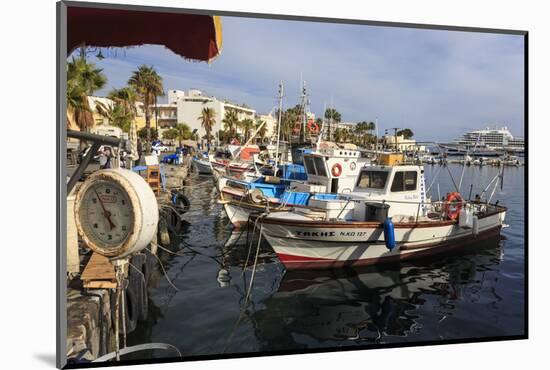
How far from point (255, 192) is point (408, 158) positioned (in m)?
4.75

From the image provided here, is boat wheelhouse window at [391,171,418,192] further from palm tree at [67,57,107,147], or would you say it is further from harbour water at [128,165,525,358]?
palm tree at [67,57,107,147]

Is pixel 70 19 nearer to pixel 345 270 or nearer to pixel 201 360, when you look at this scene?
pixel 201 360

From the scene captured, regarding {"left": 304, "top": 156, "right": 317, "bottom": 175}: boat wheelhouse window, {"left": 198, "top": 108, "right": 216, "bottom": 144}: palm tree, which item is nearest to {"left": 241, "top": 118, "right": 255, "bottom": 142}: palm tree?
{"left": 198, "top": 108, "right": 216, "bottom": 144}: palm tree

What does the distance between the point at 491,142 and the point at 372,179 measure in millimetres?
2950

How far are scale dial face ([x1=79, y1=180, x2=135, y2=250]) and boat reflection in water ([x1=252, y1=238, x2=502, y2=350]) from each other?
117 inches

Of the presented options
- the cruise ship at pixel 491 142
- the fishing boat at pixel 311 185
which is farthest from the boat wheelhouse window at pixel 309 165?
the cruise ship at pixel 491 142

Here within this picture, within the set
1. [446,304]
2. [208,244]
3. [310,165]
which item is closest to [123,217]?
[446,304]

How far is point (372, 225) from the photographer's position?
7941mm

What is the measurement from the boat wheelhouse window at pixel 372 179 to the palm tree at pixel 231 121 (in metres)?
38.4

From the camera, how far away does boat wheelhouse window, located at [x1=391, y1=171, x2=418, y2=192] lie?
9.20m

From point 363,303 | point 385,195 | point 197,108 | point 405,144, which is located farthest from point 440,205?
point 197,108

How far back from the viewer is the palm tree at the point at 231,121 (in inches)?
1853

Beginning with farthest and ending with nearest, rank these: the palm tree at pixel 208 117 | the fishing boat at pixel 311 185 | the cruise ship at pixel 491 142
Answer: the palm tree at pixel 208 117, the fishing boat at pixel 311 185, the cruise ship at pixel 491 142

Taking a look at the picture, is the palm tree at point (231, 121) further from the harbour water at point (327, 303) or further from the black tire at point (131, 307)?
the black tire at point (131, 307)
